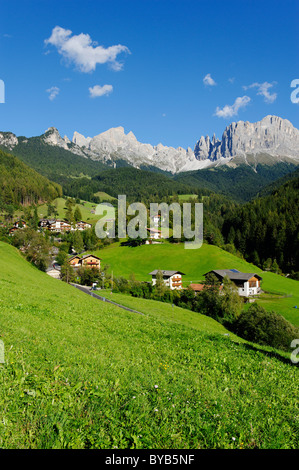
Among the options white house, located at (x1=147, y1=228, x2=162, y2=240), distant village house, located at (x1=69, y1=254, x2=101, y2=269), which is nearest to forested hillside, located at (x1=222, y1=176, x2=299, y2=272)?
white house, located at (x1=147, y1=228, x2=162, y2=240)

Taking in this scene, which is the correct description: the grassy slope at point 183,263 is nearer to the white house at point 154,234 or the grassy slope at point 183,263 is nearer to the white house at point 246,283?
the white house at point 246,283

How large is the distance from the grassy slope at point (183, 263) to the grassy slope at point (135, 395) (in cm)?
7447

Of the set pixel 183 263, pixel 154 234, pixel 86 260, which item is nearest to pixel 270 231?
pixel 154 234

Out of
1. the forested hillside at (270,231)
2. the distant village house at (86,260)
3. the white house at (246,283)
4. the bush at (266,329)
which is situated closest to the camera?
the bush at (266,329)

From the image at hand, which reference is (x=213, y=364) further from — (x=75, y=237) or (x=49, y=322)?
(x=75, y=237)

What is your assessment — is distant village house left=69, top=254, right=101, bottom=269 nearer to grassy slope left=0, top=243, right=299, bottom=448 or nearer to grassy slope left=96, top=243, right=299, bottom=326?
grassy slope left=96, top=243, right=299, bottom=326

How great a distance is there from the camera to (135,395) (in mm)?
6734

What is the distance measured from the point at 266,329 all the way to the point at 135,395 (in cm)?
4468

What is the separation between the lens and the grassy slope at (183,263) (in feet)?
310

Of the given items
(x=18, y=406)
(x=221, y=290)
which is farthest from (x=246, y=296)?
(x=18, y=406)

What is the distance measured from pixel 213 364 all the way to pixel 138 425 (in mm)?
5982

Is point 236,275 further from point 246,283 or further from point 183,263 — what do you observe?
point 183,263

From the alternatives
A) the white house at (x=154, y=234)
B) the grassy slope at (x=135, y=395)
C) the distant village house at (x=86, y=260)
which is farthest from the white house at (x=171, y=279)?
the grassy slope at (x=135, y=395)

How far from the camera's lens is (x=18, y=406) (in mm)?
5641
